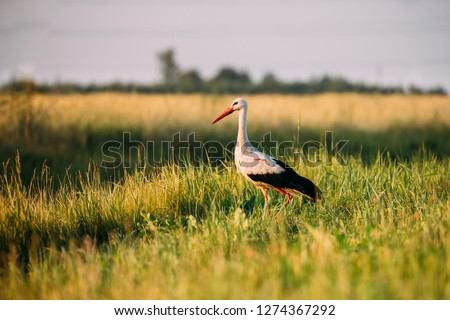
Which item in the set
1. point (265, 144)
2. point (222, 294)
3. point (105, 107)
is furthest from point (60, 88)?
point (222, 294)

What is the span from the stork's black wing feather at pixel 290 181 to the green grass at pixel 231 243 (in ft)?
0.64

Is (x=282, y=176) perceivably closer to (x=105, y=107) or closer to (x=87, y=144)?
(x=87, y=144)

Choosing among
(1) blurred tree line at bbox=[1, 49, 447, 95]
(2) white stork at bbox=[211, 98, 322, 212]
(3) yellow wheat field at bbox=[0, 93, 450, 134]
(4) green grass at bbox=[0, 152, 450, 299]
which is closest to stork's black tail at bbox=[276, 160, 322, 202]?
(2) white stork at bbox=[211, 98, 322, 212]

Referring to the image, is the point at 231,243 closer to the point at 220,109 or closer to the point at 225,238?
the point at 225,238

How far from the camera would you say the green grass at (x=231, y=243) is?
149 inches

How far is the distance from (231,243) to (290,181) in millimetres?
1716

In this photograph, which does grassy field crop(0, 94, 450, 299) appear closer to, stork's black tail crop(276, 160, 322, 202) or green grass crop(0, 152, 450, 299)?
green grass crop(0, 152, 450, 299)

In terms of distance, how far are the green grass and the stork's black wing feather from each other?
0.19 metres

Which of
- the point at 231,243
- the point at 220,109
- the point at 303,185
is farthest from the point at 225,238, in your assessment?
the point at 220,109

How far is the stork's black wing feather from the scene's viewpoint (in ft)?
19.2

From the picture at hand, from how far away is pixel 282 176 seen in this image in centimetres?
604

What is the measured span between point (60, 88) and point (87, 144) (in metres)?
8.31

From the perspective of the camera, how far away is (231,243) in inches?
178

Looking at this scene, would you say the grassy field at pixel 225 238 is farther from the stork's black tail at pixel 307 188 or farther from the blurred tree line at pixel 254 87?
the blurred tree line at pixel 254 87
